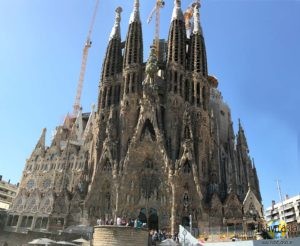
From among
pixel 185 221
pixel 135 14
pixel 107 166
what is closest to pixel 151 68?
pixel 135 14

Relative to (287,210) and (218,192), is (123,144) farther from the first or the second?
(287,210)

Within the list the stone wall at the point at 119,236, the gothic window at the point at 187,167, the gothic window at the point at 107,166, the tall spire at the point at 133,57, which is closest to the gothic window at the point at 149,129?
the gothic window at the point at 187,167

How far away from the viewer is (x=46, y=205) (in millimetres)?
52031

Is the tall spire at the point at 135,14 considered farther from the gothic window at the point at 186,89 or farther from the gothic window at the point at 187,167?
the gothic window at the point at 187,167

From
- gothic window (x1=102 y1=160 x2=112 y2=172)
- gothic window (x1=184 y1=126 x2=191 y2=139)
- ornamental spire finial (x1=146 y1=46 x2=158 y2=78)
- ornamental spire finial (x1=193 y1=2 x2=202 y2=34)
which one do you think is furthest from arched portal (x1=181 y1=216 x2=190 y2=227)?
ornamental spire finial (x1=193 y1=2 x2=202 y2=34)

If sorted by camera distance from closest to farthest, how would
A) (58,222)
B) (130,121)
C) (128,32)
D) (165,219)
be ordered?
(165,219) → (58,222) → (130,121) → (128,32)

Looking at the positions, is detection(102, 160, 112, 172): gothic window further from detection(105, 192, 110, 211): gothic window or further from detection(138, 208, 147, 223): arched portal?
detection(138, 208, 147, 223): arched portal

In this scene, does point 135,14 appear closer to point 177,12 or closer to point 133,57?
point 177,12

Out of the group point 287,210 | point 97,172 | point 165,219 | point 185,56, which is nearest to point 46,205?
point 97,172

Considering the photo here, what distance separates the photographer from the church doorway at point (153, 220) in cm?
4119

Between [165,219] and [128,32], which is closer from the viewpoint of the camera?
[165,219]

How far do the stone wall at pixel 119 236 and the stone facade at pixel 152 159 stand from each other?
548 inches

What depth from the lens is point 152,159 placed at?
142 feet

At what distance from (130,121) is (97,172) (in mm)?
7852
